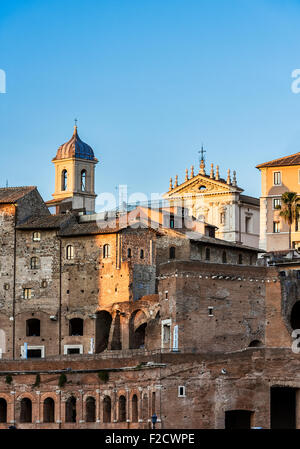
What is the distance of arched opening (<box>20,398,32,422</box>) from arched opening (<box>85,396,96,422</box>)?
394cm

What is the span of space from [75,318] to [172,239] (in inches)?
339

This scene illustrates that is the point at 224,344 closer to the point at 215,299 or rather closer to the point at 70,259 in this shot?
the point at 215,299

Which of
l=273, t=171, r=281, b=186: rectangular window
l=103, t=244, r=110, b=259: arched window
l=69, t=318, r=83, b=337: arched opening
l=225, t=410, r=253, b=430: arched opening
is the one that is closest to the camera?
l=225, t=410, r=253, b=430: arched opening

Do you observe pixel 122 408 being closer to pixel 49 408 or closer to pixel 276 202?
pixel 49 408

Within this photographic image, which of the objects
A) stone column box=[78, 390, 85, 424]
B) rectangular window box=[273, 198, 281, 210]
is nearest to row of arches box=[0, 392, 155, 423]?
stone column box=[78, 390, 85, 424]

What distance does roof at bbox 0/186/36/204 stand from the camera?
93.9 meters

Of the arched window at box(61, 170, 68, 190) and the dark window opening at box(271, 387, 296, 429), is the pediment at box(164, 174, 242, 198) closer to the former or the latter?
the arched window at box(61, 170, 68, 190)

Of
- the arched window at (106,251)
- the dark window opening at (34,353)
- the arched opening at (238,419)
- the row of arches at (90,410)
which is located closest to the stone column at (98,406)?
the row of arches at (90,410)

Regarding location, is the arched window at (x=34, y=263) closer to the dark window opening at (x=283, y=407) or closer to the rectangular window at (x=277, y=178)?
the dark window opening at (x=283, y=407)

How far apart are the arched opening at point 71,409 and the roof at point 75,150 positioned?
32.8 metres

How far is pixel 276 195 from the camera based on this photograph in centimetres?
11050

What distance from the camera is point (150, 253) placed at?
303 feet

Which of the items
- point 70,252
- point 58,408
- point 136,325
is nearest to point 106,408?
point 58,408
